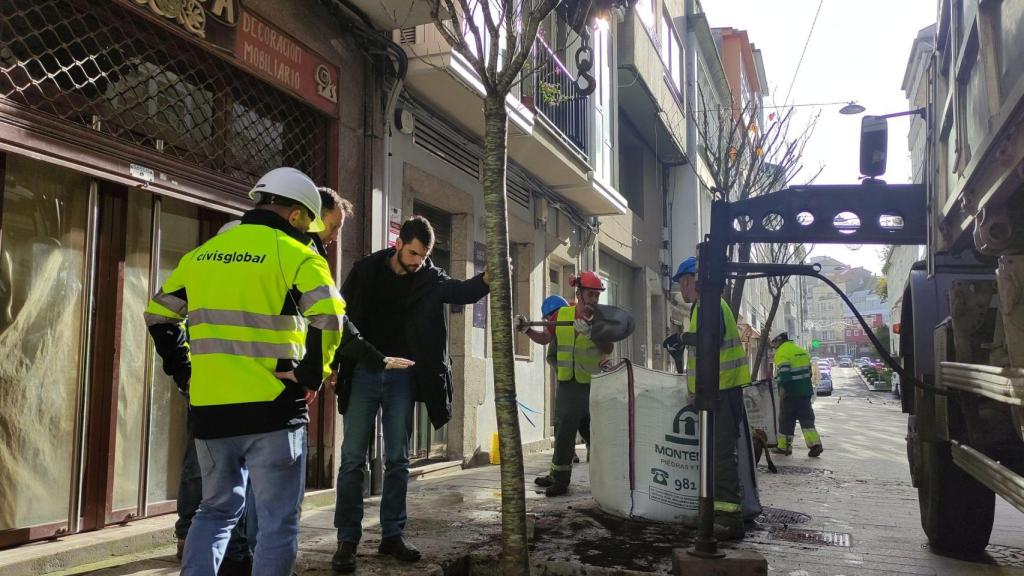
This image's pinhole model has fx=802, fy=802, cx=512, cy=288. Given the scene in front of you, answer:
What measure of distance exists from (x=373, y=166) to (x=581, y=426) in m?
2.92

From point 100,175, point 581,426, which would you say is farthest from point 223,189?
point 581,426

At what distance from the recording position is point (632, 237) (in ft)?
57.5

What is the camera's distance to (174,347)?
121 inches

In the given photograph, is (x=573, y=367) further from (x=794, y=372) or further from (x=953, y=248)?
(x=794, y=372)

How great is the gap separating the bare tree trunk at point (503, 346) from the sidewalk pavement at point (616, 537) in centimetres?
60

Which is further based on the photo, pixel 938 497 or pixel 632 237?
pixel 632 237

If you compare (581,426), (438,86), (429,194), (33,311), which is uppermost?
(438,86)

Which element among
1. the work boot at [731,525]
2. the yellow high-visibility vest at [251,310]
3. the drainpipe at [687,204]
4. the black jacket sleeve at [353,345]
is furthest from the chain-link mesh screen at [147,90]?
the drainpipe at [687,204]

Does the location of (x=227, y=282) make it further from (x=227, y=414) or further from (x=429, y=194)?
(x=429, y=194)

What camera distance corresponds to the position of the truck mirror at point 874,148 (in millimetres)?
4262

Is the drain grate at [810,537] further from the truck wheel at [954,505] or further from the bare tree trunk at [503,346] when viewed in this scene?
the bare tree trunk at [503,346]

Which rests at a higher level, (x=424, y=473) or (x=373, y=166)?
(x=373, y=166)

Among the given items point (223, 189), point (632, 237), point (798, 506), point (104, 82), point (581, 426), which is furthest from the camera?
point (632, 237)

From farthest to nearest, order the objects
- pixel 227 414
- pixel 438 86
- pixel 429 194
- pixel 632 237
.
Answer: pixel 632 237 → pixel 429 194 → pixel 438 86 → pixel 227 414
